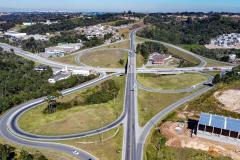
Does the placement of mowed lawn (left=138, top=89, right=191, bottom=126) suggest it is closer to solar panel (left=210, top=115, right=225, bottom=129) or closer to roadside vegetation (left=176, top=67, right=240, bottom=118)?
roadside vegetation (left=176, top=67, right=240, bottom=118)

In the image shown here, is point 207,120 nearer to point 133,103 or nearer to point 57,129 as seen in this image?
point 133,103

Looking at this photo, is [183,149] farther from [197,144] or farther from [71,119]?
[71,119]

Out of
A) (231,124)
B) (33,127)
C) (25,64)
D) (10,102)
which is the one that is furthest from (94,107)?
(25,64)

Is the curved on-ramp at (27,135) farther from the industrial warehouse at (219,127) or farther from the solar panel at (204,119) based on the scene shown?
the industrial warehouse at (219,127)

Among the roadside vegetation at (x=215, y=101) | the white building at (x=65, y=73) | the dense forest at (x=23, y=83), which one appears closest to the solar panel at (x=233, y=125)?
the roadside vegetation at (x=215, y=101)

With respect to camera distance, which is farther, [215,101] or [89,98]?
[89,98]

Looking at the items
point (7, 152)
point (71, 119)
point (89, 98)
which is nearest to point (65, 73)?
point (89, 98)
